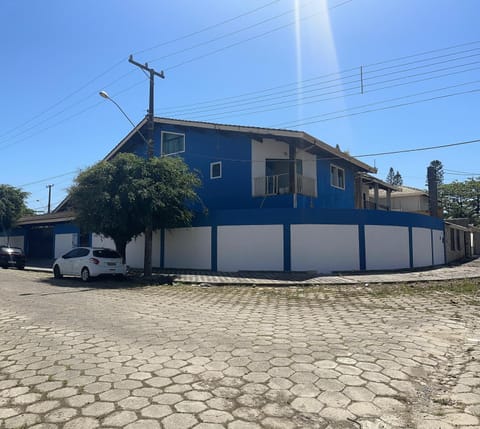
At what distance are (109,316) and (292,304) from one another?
4.60 meters

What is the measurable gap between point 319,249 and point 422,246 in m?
7.13

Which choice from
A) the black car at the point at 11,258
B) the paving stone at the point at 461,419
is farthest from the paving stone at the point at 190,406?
the black car at the point at 11,258

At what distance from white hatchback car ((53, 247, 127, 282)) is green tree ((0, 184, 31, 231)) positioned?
1824cm

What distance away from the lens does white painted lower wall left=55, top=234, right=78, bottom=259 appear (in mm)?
27953

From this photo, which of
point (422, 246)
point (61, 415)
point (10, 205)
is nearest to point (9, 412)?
point (61, 415)

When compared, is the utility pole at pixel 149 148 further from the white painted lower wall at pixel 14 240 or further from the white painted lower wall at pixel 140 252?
the white painted lower wall at pixel 14 240

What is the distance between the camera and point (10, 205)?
105 ft

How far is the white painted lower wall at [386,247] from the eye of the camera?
718 inches

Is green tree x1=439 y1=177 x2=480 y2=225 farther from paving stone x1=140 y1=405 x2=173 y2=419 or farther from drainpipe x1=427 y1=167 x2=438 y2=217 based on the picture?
paving stone x1=140 y1=405 x2=173 y2=419

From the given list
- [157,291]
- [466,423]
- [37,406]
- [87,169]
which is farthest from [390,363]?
[87,169]

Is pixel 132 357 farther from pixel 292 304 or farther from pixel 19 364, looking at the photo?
pixel 292 304

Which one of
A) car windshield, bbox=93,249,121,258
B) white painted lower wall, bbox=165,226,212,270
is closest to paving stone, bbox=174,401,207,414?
car windshield, bbox=93,249,121,258

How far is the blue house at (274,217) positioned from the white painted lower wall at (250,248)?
Result: 0.05m

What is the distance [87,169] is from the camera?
17297mm
